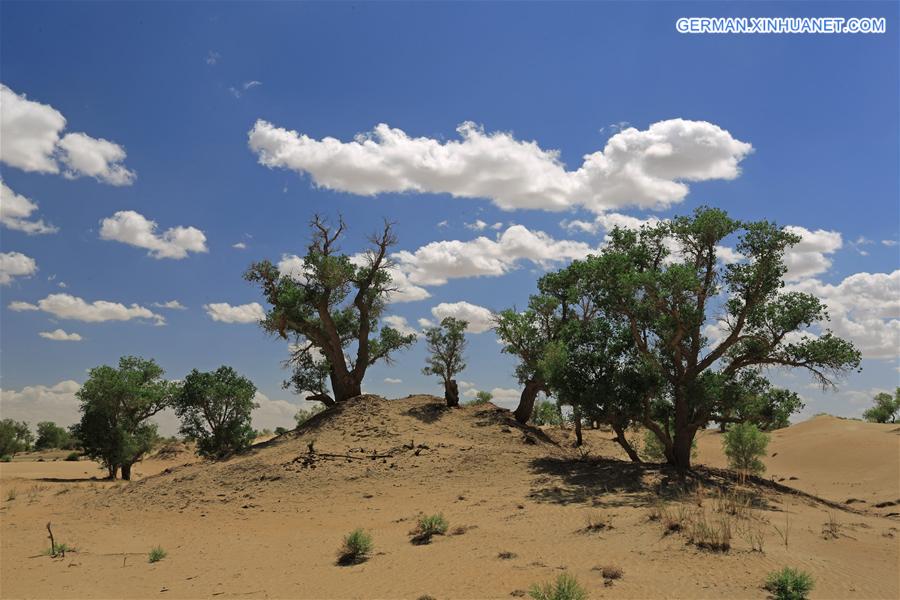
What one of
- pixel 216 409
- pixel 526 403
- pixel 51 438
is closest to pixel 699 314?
pixel 526 403

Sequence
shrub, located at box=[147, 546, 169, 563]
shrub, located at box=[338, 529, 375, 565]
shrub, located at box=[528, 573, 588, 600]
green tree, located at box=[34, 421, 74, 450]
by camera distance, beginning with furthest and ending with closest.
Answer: green tree, located at box=[34, 421, 74, 450], shrub, located at box=[147, 546, 169, 563], shrub, located at box=[338, 529, 375, 565], shrub, located at box=[528, 573, 588, 600]

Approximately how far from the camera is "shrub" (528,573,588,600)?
32.1 feet

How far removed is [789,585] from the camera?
10000mm

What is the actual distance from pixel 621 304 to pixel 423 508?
1186 cm

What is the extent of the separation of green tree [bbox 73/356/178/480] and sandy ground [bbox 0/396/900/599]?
3.36 metres

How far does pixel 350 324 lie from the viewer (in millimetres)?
35781

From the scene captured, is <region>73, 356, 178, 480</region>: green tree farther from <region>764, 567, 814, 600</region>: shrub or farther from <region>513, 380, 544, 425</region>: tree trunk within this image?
<region>764, 567, 814, 600</region>: shrub

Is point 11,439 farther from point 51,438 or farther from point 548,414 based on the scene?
point 548,414

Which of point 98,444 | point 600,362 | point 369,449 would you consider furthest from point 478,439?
point 98,444

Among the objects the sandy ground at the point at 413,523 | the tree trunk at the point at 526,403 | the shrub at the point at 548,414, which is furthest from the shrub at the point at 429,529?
the tree trunk at the point at 526,403

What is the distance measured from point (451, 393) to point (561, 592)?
2526 centimetres

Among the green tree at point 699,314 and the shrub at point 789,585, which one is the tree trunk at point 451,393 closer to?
the green tree at point 699,314

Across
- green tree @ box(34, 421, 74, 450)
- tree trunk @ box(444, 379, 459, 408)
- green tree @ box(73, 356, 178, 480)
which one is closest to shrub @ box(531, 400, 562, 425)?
tree trunk @ box(444, 379, 459, 408)

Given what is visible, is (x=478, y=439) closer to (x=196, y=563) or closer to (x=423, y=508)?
(x=423, y=508)
